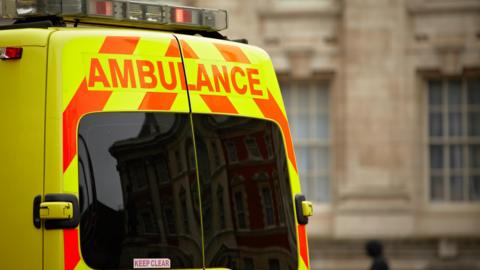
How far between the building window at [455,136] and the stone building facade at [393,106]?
2cm

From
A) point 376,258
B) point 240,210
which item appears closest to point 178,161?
point 240,210

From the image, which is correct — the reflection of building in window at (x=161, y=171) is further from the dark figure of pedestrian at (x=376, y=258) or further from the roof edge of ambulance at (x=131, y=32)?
the dark figure of pedestrian at (x=376, y=258)

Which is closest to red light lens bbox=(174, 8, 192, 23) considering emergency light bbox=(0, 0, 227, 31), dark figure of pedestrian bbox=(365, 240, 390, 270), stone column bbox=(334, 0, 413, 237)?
emergency light bbox=(0, 0, 227, 31)

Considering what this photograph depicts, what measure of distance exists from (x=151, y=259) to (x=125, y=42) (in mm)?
1053

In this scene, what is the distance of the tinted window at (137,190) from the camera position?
632 centimetres

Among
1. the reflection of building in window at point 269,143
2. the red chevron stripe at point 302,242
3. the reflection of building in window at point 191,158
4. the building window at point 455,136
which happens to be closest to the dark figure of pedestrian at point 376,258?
the red chevron stripe at point 302,242

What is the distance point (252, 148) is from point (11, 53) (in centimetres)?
133

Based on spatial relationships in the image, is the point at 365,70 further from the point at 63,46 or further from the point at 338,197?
the point at 63,46

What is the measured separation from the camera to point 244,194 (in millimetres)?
6832

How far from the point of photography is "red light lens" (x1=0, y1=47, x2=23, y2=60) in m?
6.41

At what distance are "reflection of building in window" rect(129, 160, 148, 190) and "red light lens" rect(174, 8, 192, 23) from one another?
3.27ft

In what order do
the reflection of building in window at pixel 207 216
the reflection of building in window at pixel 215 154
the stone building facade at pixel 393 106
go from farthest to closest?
1. the stone building facade at pixel 393 106
2. the reflection of building in window at pixel 215 154
3. the reflection of building in window at pixel 207 216

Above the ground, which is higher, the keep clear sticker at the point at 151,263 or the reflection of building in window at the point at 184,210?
the reflection of building in window at the point at 184,210

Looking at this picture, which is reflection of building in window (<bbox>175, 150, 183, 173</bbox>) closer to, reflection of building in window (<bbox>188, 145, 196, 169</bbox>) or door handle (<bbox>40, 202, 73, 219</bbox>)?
reflection of building in window (<bbox>188, 145, 196, 169</bbox>)
